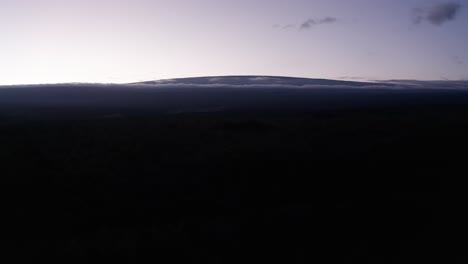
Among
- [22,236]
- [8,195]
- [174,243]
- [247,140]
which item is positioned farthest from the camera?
[247,140]

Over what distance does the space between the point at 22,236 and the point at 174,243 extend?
12.7 ft

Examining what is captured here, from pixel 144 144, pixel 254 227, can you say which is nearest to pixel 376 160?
pixel 254 227

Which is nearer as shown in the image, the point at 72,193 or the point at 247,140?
the point at 72,193

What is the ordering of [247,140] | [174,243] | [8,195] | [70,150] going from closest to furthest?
[174,243] < [8,195] < [70,150] < [247,140]

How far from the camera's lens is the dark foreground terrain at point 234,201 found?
9.68m

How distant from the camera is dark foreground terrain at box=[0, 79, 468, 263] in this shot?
968cm

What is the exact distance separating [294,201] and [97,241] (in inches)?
236

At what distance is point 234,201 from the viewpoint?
45.5 ft

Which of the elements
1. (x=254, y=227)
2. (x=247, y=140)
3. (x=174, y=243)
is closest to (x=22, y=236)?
(x=174, y=243)

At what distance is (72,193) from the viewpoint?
14.8 m

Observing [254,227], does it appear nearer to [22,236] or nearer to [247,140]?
[22,236]

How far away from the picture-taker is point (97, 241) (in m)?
10.5

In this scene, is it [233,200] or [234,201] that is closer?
[234,201]

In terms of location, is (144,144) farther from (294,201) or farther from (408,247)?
(408,247)
